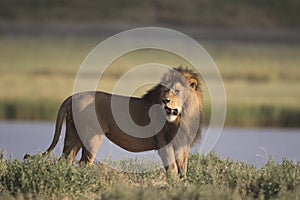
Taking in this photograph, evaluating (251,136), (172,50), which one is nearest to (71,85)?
(251,136)

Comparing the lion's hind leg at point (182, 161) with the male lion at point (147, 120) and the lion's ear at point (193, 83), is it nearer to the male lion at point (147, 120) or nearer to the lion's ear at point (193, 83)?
the male lion at point (147, 120)

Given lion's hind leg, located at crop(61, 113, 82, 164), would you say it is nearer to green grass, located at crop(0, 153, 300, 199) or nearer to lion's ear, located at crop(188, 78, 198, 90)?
green grass, located at crop(0, 153, 300, 199)

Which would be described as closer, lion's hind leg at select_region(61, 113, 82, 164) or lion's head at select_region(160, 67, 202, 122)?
lion's head at select_region(160, 67, 202, 122)

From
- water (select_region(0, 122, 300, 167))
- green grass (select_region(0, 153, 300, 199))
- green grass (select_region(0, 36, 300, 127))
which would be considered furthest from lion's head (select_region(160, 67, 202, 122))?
green grass (select_region(0, 36, 300, 127))

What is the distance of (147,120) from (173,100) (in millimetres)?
499

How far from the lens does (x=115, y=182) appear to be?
33.2 ft

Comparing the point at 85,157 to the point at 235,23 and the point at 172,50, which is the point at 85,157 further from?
the point at 235,23

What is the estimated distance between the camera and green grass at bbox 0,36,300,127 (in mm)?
23016

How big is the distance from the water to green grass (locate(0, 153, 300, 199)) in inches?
132

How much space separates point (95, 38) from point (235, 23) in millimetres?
16680

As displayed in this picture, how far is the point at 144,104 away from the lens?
10.6 meters

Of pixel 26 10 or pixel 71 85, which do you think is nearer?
pixel 71 85

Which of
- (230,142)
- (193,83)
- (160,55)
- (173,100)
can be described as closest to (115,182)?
(173,100)

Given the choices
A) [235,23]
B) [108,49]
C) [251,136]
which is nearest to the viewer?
[251,136]
